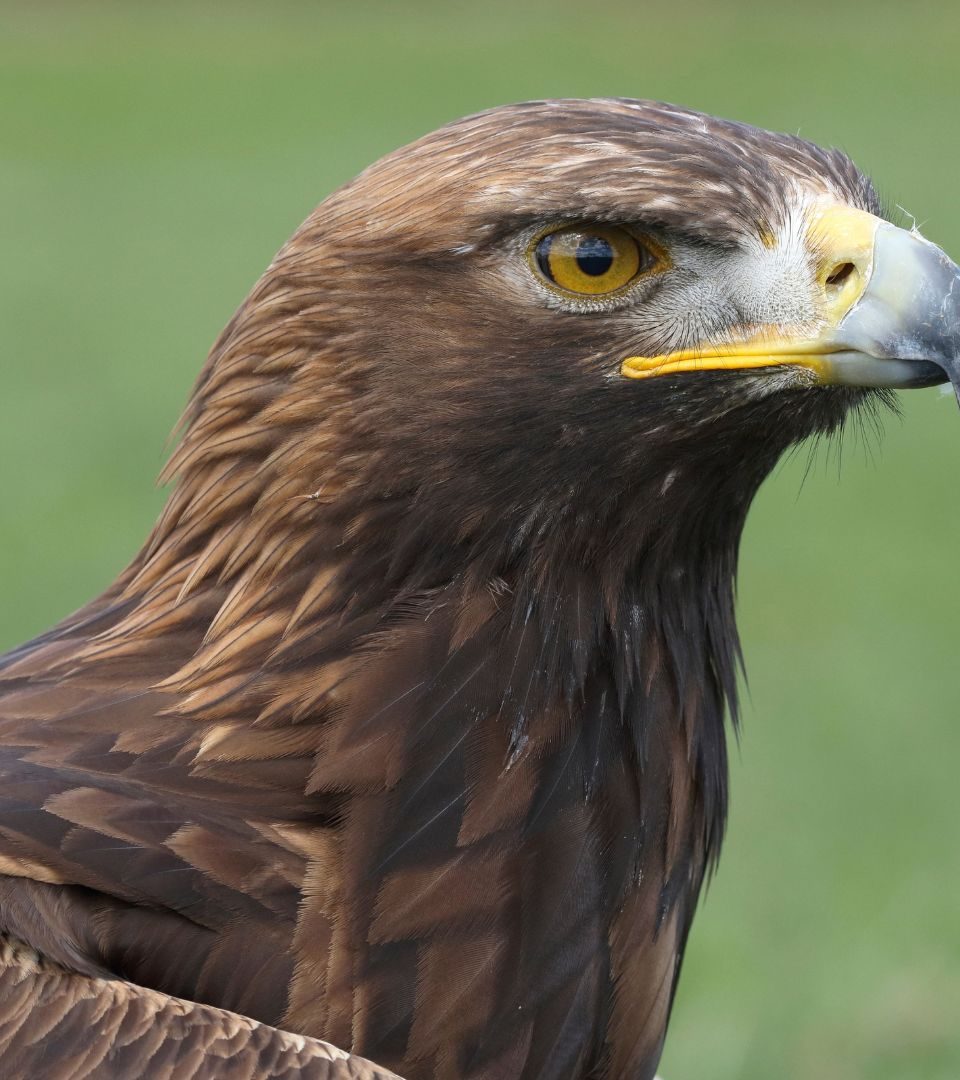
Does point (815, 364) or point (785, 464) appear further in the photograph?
point (785, 464)

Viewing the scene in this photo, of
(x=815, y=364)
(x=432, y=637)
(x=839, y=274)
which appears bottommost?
(x=432, y=637)

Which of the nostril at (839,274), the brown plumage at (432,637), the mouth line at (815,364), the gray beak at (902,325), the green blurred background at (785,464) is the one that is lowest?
the brown plumage at (432,637)

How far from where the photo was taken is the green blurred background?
514 centimetres

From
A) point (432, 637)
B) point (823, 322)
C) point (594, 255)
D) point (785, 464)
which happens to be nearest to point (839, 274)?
point (823, 322)

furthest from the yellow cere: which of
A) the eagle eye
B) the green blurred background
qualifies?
the green blurred background

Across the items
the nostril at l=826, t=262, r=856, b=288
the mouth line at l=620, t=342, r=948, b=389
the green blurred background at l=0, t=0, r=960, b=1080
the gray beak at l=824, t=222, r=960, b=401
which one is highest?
the green blurred background at l=0, t=0, r=960, b=1080

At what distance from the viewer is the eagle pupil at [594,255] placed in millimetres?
2459

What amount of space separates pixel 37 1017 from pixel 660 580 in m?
1.00

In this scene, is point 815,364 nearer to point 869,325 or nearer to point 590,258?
point 869,325

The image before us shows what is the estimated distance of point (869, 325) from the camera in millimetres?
2420

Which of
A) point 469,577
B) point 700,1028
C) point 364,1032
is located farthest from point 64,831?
point 700,1028

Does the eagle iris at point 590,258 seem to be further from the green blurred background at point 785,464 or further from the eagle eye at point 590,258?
the green blurred background at point 785,464

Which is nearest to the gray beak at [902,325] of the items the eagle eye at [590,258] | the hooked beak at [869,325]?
the hooked beak at [869,325]

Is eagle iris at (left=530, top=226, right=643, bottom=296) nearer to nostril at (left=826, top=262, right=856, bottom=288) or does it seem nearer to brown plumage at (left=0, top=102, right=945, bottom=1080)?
brown plumage at (left=0, top=102, right=945, bottom=1080)
